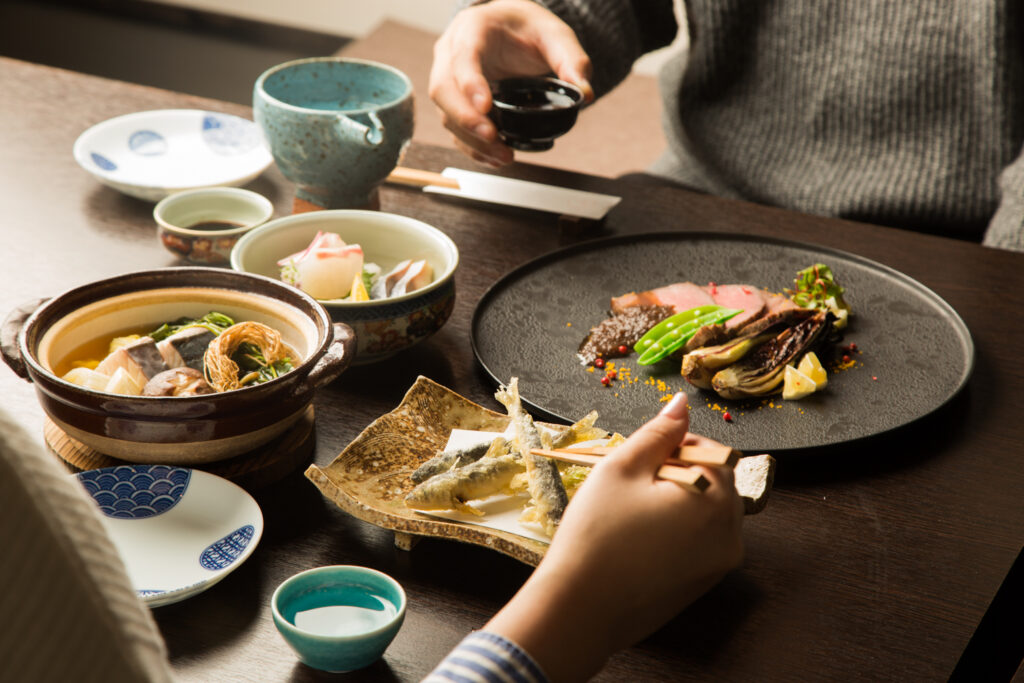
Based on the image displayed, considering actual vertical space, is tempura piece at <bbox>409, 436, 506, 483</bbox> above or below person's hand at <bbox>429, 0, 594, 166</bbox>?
below

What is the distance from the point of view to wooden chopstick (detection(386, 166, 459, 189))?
1.59 m

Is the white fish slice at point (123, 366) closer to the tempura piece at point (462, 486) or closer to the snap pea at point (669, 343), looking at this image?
the tempura piece at point (462, 486)

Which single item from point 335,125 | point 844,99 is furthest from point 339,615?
point 844,99

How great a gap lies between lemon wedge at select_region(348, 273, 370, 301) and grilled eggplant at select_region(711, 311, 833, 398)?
42 centimetres

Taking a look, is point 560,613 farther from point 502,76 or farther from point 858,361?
point 502,76

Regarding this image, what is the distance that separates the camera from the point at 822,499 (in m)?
0.98

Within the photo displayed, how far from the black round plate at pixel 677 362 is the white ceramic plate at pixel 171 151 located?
57cm

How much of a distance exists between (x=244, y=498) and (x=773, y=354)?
0.64m

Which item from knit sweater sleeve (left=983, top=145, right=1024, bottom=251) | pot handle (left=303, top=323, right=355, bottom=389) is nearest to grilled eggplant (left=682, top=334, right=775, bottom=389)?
pot handle (left=303, top=323, right=355, bottom=389)

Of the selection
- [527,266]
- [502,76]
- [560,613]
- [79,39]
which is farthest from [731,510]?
[79,39]

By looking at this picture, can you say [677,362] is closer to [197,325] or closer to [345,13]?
[197,325]

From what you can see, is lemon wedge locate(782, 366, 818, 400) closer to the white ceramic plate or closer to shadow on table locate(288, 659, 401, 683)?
shadow on table locate(288, 659, 401, 683)

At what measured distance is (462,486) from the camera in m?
0.87

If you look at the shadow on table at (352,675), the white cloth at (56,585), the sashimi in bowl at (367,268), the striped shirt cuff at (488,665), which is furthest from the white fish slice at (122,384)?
the white cloth at (56,585)
